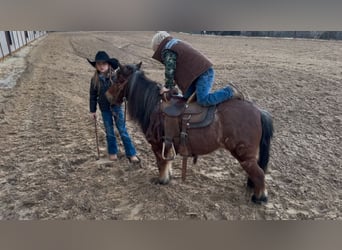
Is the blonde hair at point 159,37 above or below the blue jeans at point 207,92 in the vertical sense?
above

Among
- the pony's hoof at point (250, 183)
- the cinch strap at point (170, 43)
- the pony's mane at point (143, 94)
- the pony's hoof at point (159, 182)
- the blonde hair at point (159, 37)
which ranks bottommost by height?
the pony's hoof at point (159, 182)

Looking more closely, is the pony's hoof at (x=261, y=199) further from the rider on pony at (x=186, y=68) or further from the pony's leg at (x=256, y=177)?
the rider on pony at (x=186, y=68)

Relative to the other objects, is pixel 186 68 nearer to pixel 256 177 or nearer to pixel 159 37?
pixel 159 37

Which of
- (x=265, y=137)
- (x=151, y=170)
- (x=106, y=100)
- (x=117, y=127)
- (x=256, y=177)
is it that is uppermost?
(x=106, y=100)

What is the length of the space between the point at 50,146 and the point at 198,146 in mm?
2696

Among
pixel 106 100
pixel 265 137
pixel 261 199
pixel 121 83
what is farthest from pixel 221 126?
pixel 106 100

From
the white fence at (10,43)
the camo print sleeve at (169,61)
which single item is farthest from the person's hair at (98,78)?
the white fence at (10,43)

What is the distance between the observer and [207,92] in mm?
2895

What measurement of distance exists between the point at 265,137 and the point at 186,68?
1155 mm

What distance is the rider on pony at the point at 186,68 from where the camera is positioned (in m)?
2.74

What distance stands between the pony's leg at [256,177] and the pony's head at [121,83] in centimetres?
161

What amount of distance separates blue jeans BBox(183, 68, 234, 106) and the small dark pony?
0.31 ft

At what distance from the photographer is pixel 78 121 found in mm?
5461
